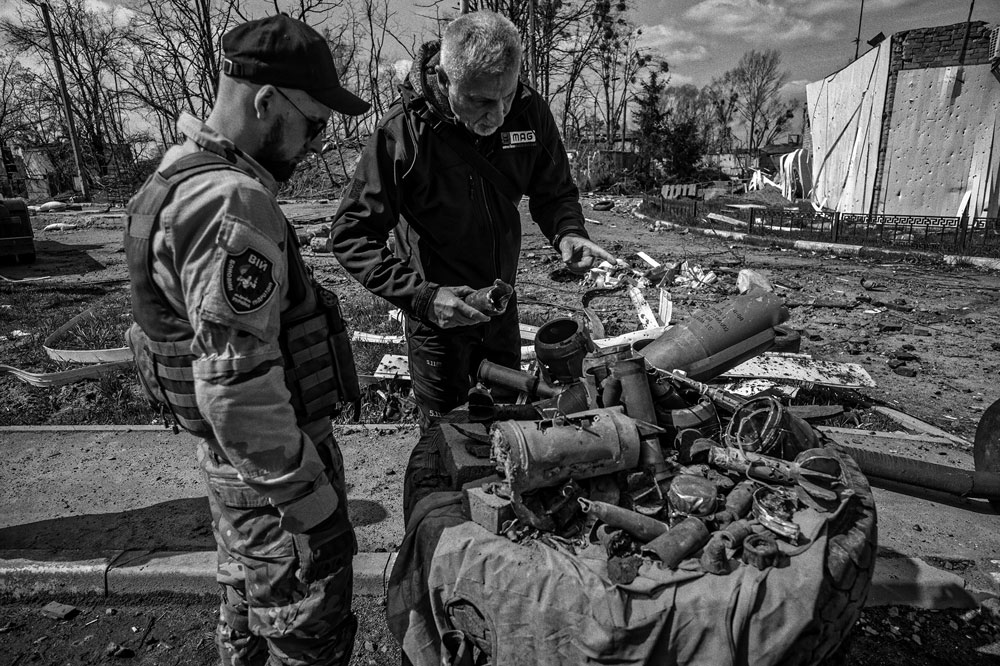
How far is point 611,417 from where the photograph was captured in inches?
70.9

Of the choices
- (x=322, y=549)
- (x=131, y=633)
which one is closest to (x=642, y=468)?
(x=322, y=549)

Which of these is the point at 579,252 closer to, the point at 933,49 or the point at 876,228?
the point at 876,228

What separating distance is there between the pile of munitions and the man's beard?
98cm

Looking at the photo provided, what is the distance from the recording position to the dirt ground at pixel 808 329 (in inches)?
92.3

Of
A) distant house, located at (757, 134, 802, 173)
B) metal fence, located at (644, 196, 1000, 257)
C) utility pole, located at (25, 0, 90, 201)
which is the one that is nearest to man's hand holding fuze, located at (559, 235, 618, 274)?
metal fence, located at (644, 196, 1000, 257)

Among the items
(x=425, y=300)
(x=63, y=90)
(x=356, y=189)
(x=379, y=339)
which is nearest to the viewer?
(x=425, y=300)

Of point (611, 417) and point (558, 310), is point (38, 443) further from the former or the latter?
point (558, 310)

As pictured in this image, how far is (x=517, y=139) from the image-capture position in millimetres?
2639

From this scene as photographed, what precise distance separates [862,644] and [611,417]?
1.47 meters

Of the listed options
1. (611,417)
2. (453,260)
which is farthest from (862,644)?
(453,260)

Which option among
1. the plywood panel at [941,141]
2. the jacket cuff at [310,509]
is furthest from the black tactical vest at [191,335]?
the plywood panel at [941,141]

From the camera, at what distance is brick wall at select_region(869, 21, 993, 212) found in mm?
12617

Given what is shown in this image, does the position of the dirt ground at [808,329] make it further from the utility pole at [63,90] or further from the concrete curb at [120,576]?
the utility pole at [63,90]

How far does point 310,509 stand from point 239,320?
55cm
